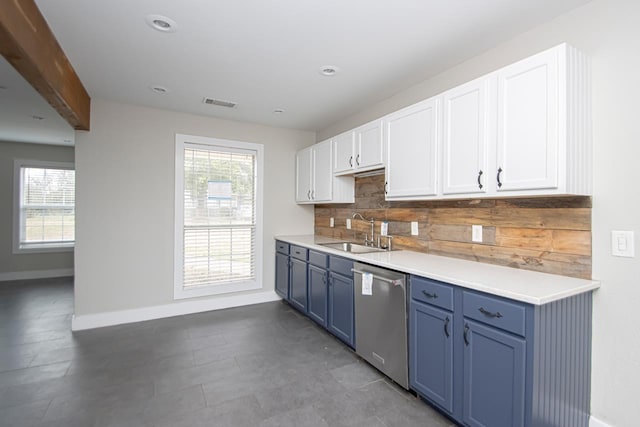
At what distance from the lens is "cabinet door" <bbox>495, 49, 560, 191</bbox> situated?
1.68 metres

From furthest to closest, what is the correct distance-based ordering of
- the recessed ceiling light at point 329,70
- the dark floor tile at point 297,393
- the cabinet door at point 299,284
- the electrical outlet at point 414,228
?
the cabinet door at point 299,284 → the electrical outlet at point 414,228 → the recessed ceiling light at point 329,70 → the dark floor tile at point 297,393

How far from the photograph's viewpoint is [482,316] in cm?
172

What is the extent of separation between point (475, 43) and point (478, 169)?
98 cm

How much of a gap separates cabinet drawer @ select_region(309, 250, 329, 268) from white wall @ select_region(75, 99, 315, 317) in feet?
5.95

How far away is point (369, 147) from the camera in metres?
3.08

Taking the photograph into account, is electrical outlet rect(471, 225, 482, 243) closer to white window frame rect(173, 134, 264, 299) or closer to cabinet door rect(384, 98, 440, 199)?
cabinet door rect(384, 98, 440, 199)

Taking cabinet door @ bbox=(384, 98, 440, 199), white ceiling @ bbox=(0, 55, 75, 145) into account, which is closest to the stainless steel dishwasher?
cabinet door @ bbox=(384, 98, 440, 199)

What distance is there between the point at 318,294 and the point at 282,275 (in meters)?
1.03

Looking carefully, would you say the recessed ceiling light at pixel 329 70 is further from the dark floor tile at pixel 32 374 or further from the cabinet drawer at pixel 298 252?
the dark floor tile at pixel 32 374

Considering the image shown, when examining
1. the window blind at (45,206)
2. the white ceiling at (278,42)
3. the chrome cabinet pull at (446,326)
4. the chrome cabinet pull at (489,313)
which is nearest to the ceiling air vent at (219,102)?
the white ceiling at (278,42)

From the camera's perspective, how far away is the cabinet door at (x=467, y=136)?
2014mm

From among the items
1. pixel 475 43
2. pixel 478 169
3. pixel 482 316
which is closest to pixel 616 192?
pixel 478 169

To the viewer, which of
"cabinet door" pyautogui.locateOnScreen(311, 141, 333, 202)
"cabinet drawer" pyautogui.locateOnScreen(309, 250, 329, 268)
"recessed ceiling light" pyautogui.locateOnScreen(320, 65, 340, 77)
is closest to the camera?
"recessed ceiling light" pyautogui.locateOnScreen(320, 65, 340, 77)

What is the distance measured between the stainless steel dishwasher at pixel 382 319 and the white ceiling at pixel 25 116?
3.53 metres
